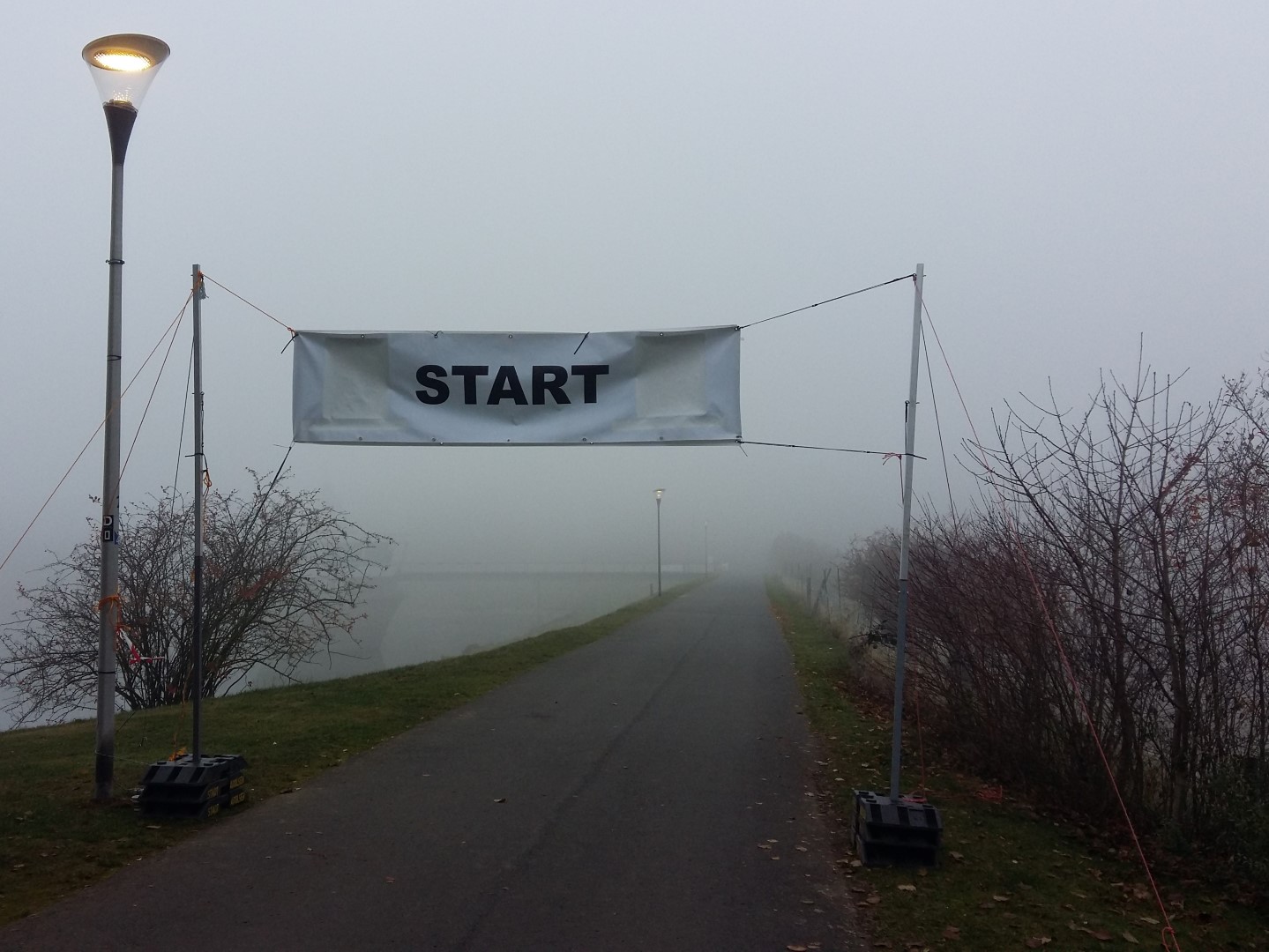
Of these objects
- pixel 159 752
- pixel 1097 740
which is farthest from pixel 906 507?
pixel 159 752

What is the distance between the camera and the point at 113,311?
7223 millimetres

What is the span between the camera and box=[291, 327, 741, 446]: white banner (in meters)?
7.47

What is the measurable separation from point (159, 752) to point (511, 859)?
4665mm

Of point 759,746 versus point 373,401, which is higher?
point 373,401

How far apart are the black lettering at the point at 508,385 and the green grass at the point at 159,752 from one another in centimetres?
367

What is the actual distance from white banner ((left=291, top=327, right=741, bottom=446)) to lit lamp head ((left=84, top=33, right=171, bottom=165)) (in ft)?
7.13

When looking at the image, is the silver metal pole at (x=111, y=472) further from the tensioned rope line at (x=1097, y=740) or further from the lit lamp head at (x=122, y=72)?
the tensioned rope line at (x=1097, y=740)

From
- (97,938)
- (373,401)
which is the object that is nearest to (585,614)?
(373,401)

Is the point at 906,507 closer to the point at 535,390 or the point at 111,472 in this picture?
the point at 535,390

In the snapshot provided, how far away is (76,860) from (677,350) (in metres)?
5.36

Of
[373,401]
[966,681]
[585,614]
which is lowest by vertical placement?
[585,614]

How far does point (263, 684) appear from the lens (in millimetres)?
16609

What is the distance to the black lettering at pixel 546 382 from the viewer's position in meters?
7.46

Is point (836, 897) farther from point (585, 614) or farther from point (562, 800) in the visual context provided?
point (585, 614)
